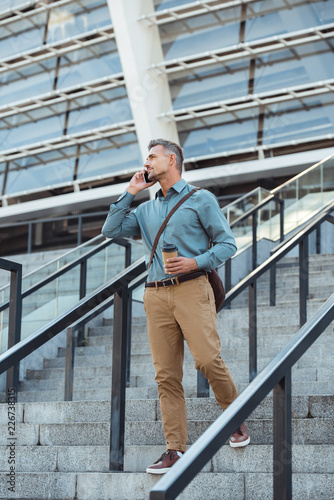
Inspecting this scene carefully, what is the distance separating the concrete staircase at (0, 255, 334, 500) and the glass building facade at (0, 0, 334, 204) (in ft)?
46.5

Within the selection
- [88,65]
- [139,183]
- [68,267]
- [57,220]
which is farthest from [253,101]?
[139,183]

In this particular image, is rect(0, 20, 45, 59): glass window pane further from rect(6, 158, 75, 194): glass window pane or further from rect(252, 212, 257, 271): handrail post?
rect(252, 212, 257, 271): handrail post

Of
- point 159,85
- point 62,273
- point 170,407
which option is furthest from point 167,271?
point 159,85

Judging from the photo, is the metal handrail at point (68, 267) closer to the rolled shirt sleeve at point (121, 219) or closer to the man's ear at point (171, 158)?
the rolled shirt sleeve at point (121, 219)

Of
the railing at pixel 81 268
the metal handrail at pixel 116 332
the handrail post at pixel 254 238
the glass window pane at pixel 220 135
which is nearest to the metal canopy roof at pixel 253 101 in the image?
the glass window pane at pixel 220 135

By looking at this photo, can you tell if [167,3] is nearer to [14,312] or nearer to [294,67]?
[294,67]

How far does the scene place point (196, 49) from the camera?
21078 mm

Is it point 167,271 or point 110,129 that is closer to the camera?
point 167,271

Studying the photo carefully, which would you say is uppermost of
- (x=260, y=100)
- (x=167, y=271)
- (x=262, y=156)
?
(x=260, y=100)

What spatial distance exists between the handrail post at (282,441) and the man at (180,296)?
84cm

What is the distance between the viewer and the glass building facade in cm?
1969

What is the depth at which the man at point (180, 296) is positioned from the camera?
3.65 m

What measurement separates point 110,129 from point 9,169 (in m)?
4.45

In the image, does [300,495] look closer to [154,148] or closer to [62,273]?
[154,148]
